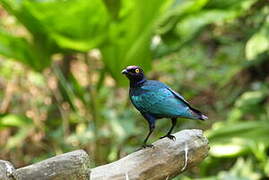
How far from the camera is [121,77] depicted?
4.33 meters

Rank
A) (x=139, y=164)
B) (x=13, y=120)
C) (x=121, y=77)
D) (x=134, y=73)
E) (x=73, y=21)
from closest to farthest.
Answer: (x=134, y=73), (x=139, y=164), (x=73, y=21), (x=121, y=77), (x=13, y=120)

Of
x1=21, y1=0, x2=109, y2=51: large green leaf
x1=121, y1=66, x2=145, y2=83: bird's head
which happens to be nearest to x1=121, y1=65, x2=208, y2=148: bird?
x1=121, y1=66, x2=145, y2=83: bird's head

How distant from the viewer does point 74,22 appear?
398 centimetres

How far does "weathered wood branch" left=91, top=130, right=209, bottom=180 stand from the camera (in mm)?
2260

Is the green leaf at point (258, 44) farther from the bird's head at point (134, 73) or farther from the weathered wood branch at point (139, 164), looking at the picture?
the bird's head at point (134, 73)

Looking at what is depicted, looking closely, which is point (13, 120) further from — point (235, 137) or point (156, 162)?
point (156, 162)

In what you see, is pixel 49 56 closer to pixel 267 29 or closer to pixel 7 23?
pixel 267 29

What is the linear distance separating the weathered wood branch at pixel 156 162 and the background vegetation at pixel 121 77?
5.67ft

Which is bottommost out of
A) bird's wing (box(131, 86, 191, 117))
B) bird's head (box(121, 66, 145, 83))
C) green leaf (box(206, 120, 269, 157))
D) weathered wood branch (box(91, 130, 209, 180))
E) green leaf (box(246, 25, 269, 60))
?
green leaf (box(206, 120, 269, 157))

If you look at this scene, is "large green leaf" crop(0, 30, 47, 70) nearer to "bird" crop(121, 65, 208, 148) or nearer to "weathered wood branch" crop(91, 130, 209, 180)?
"weathered wood branch" crop(91, 130, 209, 180)

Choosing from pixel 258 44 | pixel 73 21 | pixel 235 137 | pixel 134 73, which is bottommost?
pixel 235 137

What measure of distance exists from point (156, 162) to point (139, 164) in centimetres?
6

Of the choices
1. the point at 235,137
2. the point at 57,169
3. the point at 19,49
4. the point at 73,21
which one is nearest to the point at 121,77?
the point at 73,21

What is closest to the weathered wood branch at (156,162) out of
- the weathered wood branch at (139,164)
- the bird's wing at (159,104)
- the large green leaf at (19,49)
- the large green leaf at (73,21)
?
the weathered wood branch at (139,164)
